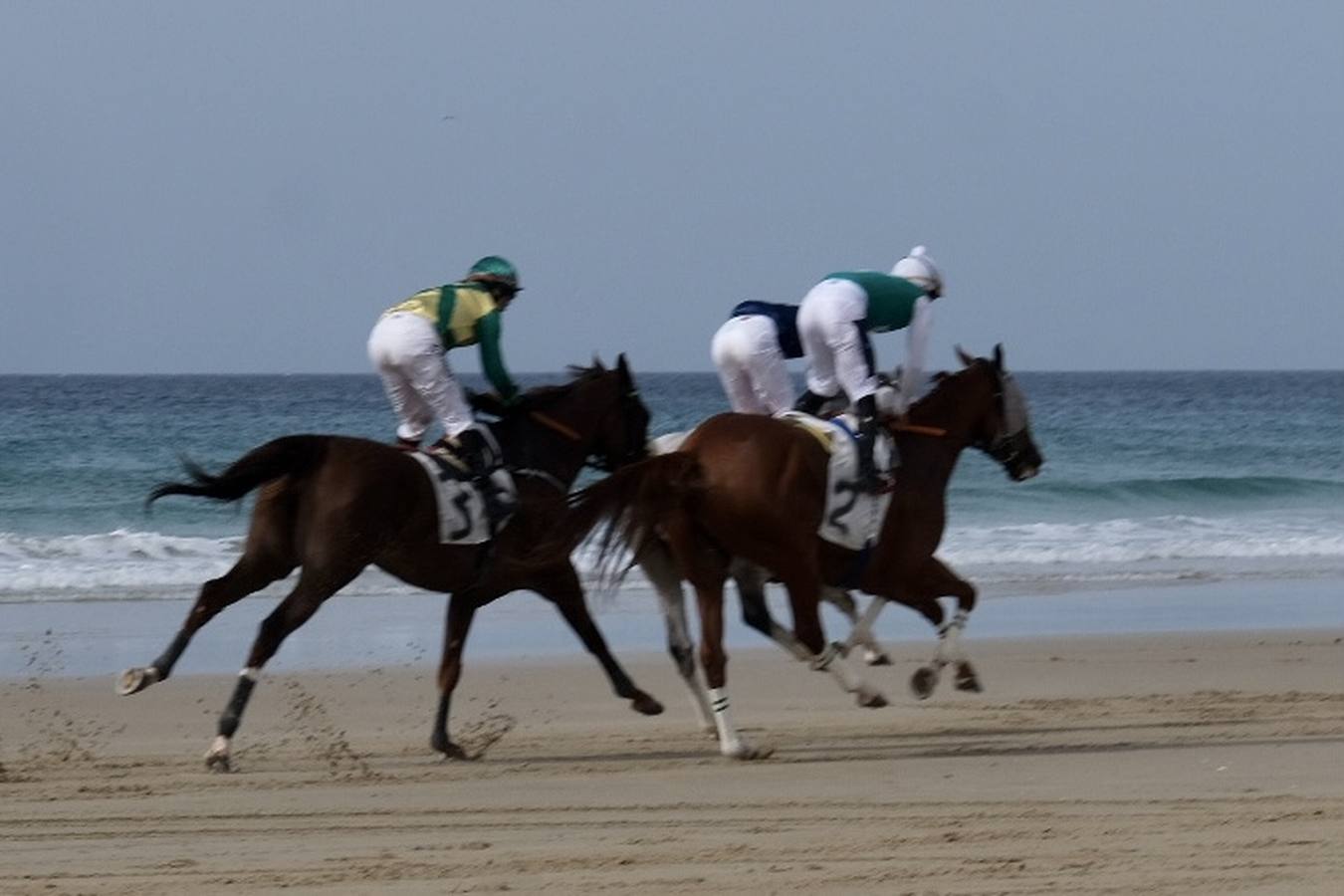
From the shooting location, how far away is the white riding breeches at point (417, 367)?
396 inches

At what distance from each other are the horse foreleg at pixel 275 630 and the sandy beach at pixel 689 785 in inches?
11.4

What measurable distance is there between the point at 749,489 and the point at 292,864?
3220 millimetres

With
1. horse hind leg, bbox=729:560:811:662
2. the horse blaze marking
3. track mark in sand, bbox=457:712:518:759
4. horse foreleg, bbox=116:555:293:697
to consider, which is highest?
the horse blaze marking

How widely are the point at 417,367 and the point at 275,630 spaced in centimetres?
143

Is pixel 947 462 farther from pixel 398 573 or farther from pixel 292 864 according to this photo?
pixel 292 864

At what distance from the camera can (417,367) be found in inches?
396

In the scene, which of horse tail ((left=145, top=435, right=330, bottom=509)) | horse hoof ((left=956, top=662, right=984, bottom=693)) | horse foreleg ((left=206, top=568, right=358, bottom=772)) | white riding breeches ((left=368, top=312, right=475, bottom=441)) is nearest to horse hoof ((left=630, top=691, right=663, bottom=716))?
horse hoof ((left=956, top=662, right=984, bottom=693))

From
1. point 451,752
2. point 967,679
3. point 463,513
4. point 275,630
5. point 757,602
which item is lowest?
point 451,752

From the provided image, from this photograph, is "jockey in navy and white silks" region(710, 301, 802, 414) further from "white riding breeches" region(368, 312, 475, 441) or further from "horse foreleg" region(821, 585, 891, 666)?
"white riding breeches" region(368, 312, 475, 441)

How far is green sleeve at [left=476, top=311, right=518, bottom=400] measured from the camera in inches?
403

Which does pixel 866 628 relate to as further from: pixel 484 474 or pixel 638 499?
pixel 484 474

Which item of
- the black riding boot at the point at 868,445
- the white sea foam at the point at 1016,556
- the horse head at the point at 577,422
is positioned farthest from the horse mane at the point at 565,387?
the white sea foam at the point at 1016,556

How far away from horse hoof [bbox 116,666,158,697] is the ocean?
1.47 metres

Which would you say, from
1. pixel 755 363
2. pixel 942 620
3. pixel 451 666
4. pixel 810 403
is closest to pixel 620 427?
pixel 755 363
